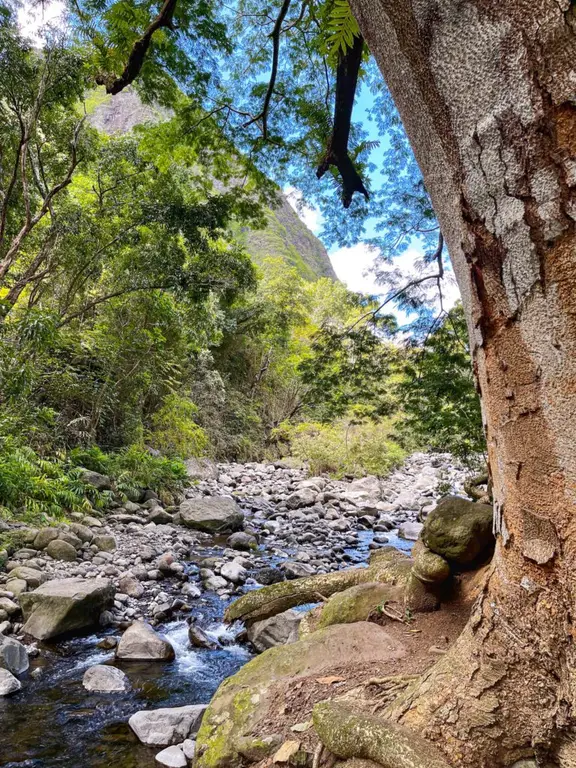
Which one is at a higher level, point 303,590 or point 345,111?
point 345,111

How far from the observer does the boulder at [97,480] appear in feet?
26.7

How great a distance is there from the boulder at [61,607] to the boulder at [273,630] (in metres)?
1.52

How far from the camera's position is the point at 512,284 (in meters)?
1.12

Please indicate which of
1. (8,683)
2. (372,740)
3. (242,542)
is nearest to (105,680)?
(8,683)

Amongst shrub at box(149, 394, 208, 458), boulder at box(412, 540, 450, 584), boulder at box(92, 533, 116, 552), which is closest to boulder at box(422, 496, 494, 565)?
boulder at box(412, 540, 450, 584)

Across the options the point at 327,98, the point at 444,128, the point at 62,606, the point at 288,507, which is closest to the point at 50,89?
the point at 327,98

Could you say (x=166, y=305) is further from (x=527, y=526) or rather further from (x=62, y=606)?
(x=527, y=526)

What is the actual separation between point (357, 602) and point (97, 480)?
6.76 metres

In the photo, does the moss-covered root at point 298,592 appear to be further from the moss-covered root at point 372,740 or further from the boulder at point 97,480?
the boulder at point 97,480

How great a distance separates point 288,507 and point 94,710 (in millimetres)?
7734

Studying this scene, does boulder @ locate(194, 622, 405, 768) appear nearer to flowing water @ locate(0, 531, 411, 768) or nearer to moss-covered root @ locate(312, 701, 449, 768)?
moss-covered root @ locate(312, 701, 449, 768)

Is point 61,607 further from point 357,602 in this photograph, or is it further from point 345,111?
point 345,111

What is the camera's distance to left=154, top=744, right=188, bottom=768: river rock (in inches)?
96.1

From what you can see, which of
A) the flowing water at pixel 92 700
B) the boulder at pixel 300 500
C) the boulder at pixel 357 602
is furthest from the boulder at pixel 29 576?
the boulder at pixel 300 500
